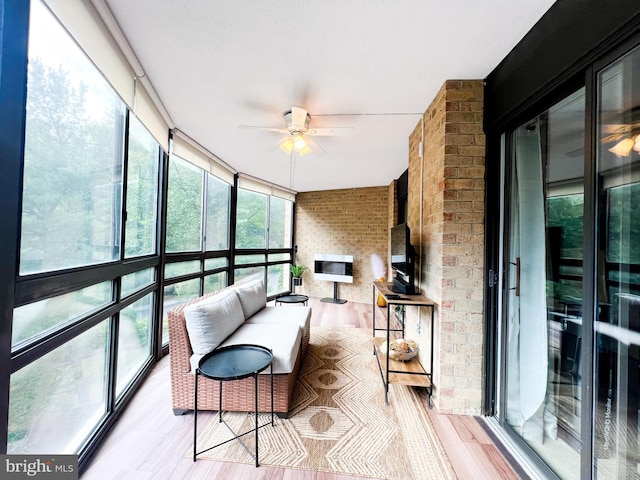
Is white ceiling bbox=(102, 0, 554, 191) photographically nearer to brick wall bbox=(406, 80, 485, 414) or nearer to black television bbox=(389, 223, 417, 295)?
brick wall bbox=(406, 80, 485, 414)

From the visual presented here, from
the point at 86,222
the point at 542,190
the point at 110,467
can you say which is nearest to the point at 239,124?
the point at 86,222

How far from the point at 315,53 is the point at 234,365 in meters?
2.01

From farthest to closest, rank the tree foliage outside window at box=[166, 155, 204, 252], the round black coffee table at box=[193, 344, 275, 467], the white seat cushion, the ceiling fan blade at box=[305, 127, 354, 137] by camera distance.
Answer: the tree foliage outside window at box=[166, 155, 204, 252], the white seat cushion, the ceiling fan blade at box=[305, 127, 354, 137], the round black coffee table at box=[193, 344, 275, 467]

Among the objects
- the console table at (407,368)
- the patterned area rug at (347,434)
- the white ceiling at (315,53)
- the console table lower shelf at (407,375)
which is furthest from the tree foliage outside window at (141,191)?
the console table lower shelf at (407,375)

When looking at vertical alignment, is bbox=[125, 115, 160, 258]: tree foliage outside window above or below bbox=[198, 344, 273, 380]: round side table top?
above

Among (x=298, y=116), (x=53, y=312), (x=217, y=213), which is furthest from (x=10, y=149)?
(x=217, y=213)

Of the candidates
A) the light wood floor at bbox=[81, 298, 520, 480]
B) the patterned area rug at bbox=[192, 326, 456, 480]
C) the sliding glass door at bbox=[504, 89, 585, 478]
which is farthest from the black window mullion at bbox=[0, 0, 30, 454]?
the sliding glass door at bbox=[504, 89, 585, 478]

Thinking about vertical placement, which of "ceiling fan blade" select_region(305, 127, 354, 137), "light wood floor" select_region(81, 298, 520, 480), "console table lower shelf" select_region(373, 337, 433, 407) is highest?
"ceiling fan blade" select_region(305, 127, 354, 137)

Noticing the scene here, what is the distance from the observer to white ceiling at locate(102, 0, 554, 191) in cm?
125

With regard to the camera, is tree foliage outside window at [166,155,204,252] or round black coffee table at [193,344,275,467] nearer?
round black coffee table at [193,344,275,467]

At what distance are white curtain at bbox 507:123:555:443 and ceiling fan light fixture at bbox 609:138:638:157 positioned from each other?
1.67 feet

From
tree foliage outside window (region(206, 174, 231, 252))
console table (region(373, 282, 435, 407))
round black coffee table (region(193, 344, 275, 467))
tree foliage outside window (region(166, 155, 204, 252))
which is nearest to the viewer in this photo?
round black coffee table (region(193, 344, 275, 467))

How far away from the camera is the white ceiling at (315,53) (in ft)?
4.10

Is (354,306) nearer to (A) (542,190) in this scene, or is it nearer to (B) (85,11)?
(A) (542,190)
